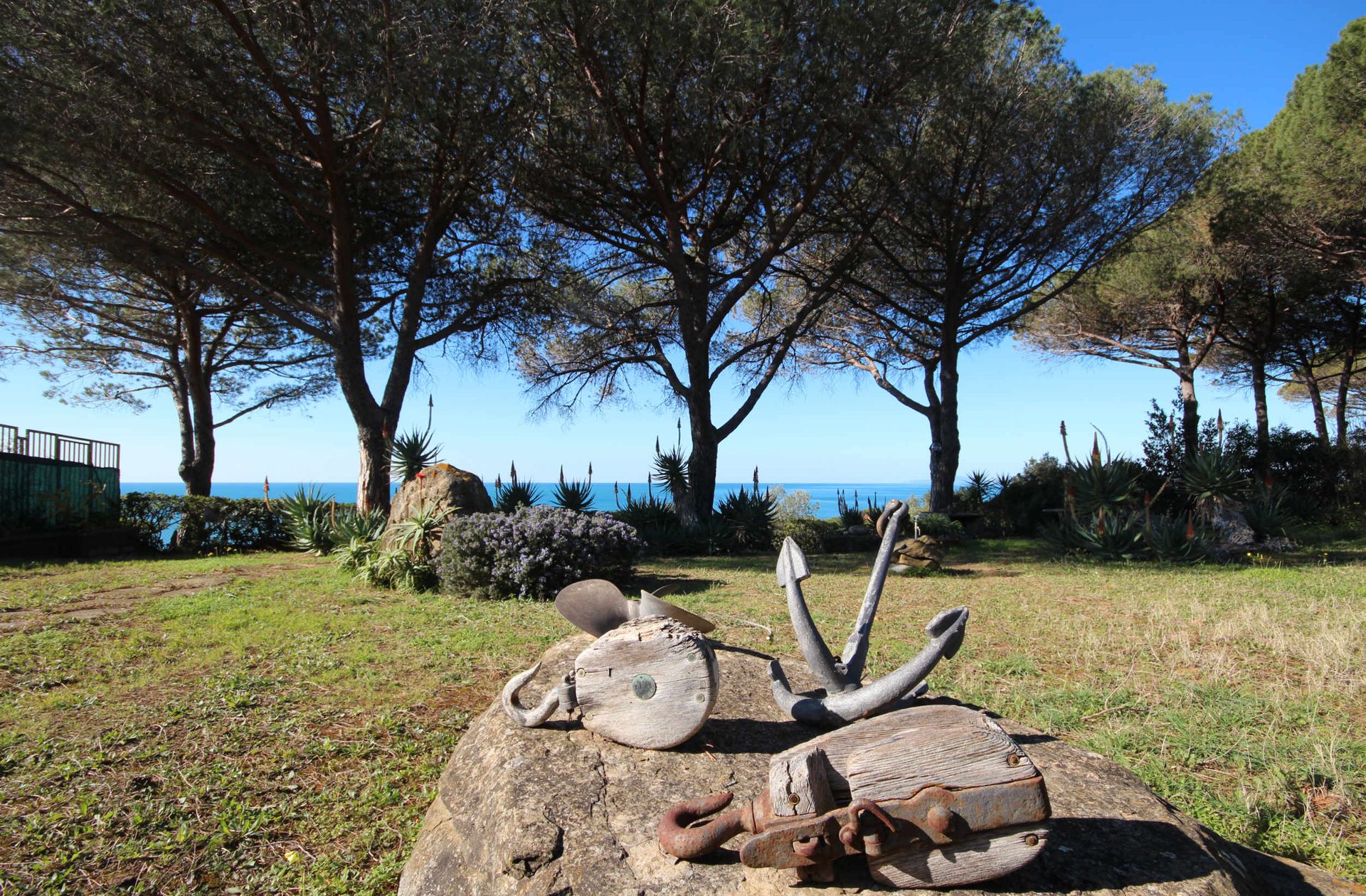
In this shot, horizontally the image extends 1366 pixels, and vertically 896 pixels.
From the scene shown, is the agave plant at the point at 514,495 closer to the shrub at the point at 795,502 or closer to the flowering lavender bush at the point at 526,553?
the flowering lavender bush at the point at 526,553

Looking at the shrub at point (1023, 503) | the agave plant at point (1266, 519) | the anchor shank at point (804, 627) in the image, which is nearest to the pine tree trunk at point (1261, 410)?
the shrub at point (1023, 503)

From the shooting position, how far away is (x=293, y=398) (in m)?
21.4

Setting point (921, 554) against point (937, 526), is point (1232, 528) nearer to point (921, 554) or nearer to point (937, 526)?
point (937, 526)

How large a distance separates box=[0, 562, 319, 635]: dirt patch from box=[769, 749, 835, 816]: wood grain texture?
7305 mm

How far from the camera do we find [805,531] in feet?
50.6

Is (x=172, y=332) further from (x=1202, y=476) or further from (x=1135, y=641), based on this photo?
(x=1202, y=476)

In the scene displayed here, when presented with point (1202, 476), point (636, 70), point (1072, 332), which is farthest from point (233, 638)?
point (1072, 332)

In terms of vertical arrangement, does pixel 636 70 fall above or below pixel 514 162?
above

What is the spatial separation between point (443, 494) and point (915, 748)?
356 inches

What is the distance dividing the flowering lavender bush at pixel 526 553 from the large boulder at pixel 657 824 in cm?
535

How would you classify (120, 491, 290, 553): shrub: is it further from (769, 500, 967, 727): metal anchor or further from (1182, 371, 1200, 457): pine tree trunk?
(1182, 371, 1200, 457): pine tree trunk

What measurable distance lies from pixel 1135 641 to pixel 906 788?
17.5ft

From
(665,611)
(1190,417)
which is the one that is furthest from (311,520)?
(1190,417)

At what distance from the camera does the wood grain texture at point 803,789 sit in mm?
1765
